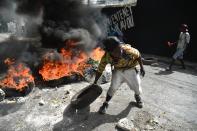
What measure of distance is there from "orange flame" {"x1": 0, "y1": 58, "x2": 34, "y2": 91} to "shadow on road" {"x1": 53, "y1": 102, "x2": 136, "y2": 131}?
2116 mm

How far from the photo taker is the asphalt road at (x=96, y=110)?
6062 mm

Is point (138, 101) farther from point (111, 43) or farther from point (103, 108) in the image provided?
point (111, 43)

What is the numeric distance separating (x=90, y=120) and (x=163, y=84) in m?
4.19

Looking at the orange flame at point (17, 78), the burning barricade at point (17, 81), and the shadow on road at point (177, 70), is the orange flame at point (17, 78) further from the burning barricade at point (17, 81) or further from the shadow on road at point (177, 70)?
the shadow on road at point (177, 70)

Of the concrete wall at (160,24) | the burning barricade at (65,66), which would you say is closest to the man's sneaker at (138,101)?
the burning barricade at (65,66)

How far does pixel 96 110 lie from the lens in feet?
22.3

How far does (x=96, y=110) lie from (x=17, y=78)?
316 centimetres

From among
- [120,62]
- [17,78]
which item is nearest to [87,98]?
[120,62]

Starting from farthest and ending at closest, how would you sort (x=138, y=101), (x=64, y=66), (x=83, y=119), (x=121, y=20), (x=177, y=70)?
(x=121, y=20) → (x=177, y=70) → (x=64, y=66) → (x=138, y=101) → (x=83, y=119)

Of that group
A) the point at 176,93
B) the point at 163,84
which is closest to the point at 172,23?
the point at 163,84

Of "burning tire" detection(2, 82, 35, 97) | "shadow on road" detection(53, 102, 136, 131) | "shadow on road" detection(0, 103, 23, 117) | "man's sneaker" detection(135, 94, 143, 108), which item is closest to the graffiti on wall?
"burning tire" detection(2, 82, 35, 97)

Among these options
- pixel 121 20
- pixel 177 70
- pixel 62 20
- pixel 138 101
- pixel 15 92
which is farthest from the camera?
pixel 121 20

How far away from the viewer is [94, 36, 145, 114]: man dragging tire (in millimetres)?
5813

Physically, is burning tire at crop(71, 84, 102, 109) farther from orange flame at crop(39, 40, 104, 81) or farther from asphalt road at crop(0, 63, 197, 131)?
orange flame at crop(39, 40, 104, 81)
